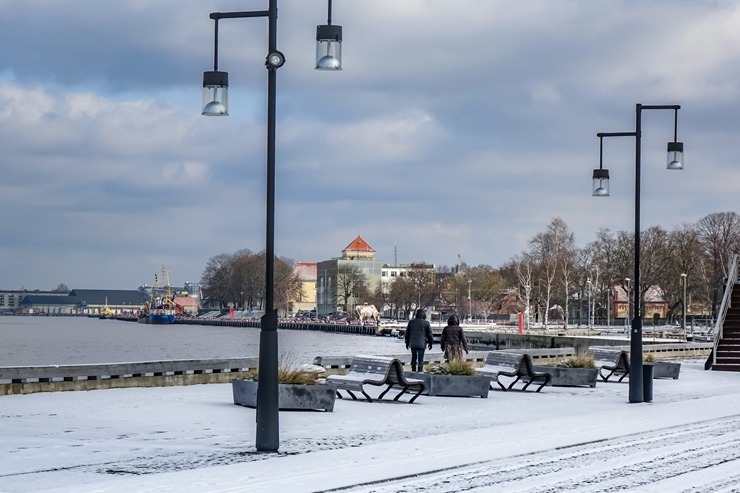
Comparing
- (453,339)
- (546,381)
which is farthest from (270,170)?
(453,339)

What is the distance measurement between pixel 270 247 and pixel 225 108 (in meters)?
2.00

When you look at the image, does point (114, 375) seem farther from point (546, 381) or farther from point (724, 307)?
point (724, 307)

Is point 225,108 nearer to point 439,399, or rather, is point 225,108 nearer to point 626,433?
point 626,433

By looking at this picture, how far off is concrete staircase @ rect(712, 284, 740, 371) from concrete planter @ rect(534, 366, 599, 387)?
11.8 metres

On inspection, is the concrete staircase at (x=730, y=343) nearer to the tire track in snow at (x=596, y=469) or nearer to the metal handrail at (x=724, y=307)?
the metal handrail at (x=724, y=307)

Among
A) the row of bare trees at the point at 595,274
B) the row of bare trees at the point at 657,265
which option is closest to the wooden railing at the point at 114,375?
the row of bare trees at the point at 595,274

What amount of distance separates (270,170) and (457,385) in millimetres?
11074

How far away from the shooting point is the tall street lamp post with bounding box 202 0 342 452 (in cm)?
1497

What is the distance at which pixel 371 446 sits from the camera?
15.9 m

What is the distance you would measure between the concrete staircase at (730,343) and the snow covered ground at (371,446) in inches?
640

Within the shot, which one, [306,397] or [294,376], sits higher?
[294,376]

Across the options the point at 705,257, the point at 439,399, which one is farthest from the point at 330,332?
the point at 439,399

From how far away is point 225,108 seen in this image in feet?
51.9

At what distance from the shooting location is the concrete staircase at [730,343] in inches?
1565
